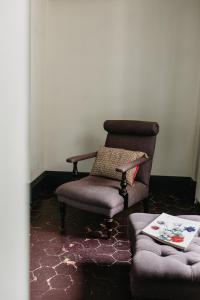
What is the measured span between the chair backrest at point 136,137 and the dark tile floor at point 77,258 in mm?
551

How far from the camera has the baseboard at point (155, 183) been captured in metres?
3.38

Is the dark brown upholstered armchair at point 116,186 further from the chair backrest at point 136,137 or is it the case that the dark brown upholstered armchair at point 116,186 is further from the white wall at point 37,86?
the white wall at point 37,86

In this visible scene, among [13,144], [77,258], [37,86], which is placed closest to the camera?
[13,144]

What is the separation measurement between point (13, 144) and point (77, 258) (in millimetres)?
1727

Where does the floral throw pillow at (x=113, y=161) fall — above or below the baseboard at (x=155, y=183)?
above

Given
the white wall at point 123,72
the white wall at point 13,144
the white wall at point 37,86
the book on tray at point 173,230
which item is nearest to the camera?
the white wall at point 13,144

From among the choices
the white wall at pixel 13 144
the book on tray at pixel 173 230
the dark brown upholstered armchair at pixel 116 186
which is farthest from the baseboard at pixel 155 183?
the white wall at pixel 13 144

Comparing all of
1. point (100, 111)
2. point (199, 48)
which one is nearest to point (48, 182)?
point (100, 111)

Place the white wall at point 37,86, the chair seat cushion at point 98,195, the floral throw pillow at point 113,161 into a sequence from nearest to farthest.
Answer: the chair seat cushion at point 98,195, the floral throw pillow at point 113,161, the white wall at point 37,86

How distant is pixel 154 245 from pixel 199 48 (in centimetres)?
259

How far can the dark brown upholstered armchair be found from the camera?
2.17m

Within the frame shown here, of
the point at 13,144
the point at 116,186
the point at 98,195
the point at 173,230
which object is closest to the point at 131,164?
the point at 116,186

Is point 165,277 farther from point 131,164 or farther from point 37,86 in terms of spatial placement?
point 37,86

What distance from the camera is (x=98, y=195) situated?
218 centimetres
